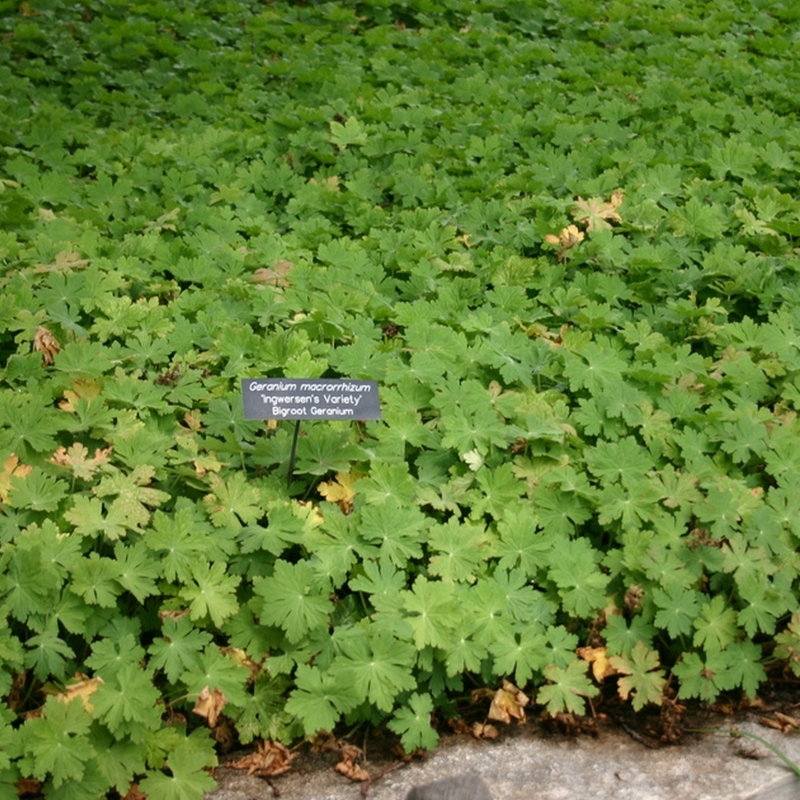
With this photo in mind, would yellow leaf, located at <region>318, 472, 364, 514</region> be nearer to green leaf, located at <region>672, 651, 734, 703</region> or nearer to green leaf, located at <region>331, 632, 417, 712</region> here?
green leaf, located at <region>331, 632, 417, 712</region>

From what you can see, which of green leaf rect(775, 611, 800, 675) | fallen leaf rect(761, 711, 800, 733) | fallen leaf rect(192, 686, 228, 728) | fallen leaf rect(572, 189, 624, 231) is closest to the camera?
fallen leaf rect(192, 686, 228, 728)

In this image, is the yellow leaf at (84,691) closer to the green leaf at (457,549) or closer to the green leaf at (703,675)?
the green leaf at (457,549)

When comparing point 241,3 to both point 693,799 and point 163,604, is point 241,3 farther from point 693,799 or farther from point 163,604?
point 693,799

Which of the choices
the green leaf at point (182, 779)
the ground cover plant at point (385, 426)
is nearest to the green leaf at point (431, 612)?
the ground cover plant at point (385, 426)

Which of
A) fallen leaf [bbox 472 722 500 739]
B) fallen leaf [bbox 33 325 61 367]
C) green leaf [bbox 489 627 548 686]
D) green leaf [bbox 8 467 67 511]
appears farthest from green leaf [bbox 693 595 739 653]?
fallen leaf [bbox 33 325 61 367]

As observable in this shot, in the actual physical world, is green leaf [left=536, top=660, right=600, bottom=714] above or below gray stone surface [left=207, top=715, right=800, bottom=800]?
above

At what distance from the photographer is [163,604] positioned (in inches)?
113

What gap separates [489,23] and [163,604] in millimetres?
6958

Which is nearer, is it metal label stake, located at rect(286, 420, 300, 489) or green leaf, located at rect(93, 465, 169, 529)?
green leaf, located at rect(93, 465, 169, 529)

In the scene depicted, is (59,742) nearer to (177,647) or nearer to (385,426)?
(177,647)

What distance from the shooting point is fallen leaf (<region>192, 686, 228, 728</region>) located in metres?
2.68

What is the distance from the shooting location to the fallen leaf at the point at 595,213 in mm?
4938

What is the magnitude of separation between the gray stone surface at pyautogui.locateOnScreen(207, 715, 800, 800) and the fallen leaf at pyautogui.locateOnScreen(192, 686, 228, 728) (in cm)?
19

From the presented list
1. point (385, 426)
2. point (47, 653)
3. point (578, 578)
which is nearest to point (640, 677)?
point (578, 578)
